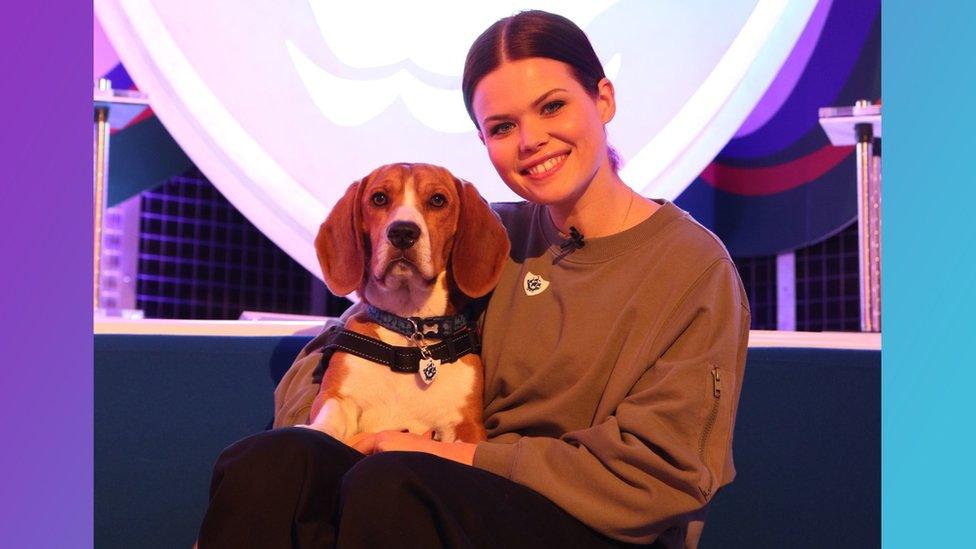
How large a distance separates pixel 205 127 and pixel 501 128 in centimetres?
117

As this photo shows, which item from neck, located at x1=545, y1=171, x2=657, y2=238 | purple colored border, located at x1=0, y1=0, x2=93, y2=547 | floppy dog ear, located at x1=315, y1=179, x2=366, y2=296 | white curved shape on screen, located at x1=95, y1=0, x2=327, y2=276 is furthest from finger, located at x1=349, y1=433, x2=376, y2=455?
white curved shape on screen, located at x1=95, y1=0, x2=327, y2=276

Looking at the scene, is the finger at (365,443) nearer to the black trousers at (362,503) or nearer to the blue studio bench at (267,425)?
the black trousers at (362,503)

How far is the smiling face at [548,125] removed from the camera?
2.35 m

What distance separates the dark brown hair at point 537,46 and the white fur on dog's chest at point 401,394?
0.65 metres

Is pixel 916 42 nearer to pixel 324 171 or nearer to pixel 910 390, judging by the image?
pixel 910 390

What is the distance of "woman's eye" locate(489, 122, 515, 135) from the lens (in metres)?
2.43

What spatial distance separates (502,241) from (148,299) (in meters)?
3.27

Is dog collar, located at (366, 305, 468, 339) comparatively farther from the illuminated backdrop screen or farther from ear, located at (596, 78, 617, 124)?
the illuminated backdrop screen

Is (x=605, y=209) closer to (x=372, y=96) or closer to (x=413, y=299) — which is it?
(x=413, y=299)

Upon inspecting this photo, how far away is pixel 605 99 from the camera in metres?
2.48

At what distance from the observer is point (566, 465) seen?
196 centimetres

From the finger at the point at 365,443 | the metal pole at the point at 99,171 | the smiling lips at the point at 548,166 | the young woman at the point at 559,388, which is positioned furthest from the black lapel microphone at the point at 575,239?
the metal pole at the point at 99,171

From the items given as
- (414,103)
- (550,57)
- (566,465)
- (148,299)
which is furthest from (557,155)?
(148,299)

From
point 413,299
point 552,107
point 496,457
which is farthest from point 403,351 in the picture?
point 552,107
